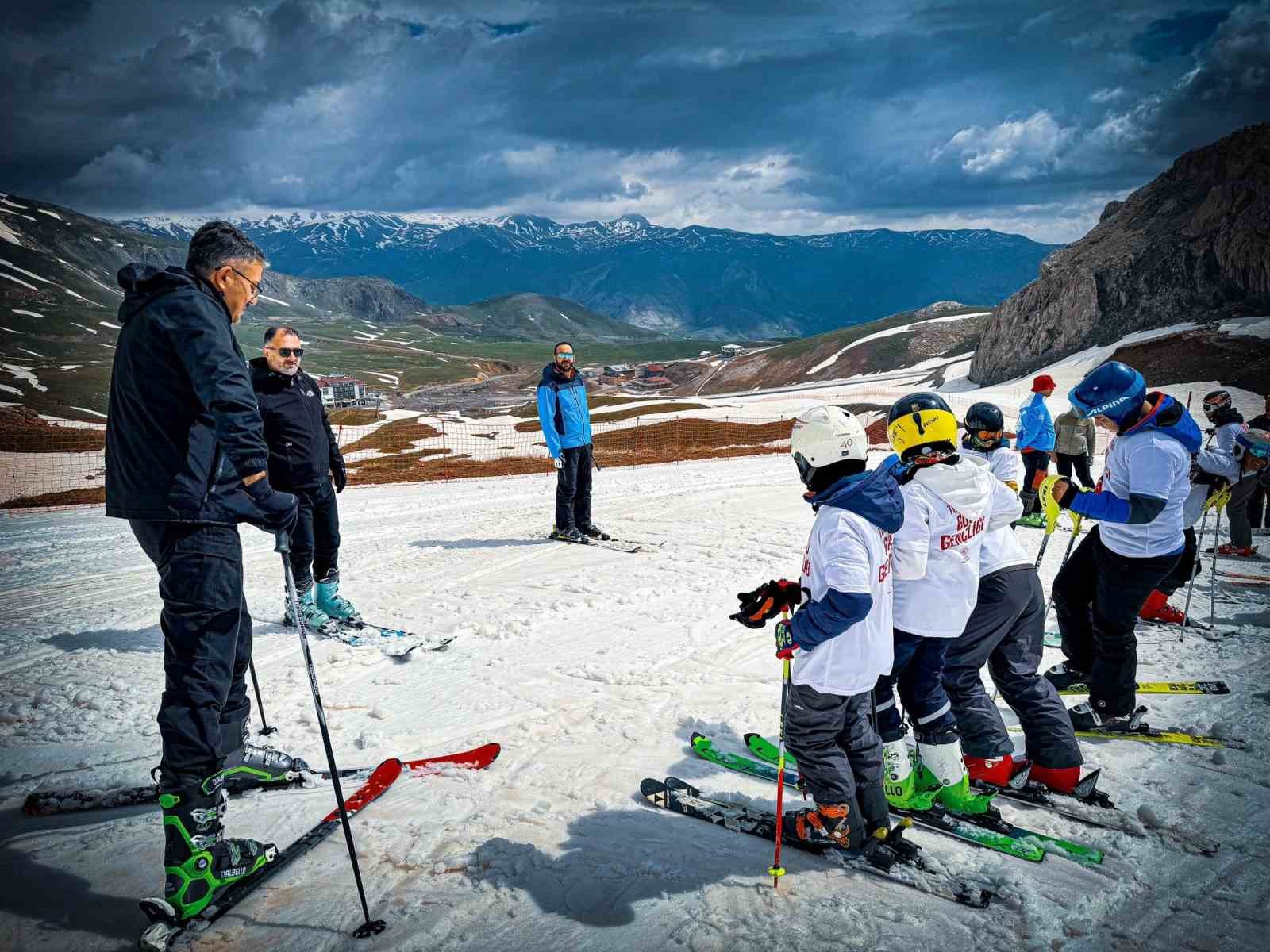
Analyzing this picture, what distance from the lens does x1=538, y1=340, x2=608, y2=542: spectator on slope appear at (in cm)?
1070

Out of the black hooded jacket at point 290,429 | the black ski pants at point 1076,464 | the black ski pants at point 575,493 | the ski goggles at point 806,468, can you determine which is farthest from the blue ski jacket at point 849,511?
the black ski pants at point 1076,464

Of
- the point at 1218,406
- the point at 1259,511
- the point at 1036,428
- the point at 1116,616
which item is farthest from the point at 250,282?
the point at 1259,511

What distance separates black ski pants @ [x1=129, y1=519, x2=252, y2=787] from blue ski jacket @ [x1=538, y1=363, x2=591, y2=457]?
23.8 feet

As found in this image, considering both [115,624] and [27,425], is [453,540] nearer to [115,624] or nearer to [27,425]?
[115,624]

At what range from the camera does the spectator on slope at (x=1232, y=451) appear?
9391mm

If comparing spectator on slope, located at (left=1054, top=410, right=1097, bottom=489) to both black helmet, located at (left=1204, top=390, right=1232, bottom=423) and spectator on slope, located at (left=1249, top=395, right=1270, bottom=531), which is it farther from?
black helmet, located at (left=1204, top=390, right=1232, bottom=423)

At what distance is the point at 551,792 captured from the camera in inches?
175

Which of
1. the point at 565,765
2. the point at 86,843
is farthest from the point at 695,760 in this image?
the point at 86,843

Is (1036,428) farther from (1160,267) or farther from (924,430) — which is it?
(1160,267)

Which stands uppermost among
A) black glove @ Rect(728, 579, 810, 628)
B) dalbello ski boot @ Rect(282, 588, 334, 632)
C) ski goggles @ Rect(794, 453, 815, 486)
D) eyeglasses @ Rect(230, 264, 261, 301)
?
eyeglasses @ Rect(230, 264, 261, 301)

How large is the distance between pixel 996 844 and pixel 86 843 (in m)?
4.96

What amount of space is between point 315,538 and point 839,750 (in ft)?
18.1

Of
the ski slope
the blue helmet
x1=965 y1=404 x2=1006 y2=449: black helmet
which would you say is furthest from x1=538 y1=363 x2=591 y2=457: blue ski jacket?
the blue helmet

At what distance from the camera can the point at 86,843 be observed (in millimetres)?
3922
